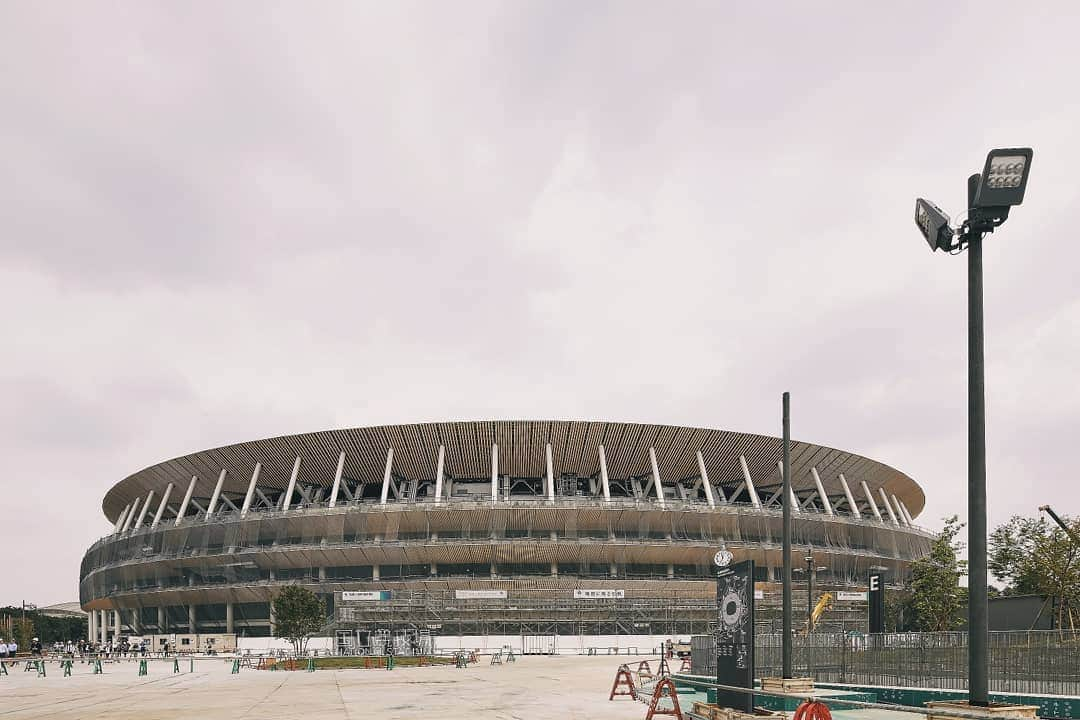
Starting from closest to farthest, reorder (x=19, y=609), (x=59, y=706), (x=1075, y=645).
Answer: (x=1075, y=645), (x=59, y=706), (x=19, y=609)

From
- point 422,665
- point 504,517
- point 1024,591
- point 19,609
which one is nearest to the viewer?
point 422,665

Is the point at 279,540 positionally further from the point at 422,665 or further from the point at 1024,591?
the point at 1024,591

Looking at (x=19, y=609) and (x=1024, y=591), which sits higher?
(x=1024, y=591)

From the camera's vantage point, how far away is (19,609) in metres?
177

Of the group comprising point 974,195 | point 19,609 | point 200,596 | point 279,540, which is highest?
point 974,195

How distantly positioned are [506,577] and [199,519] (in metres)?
28.4

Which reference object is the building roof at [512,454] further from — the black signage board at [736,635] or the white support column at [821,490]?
the black signage board at [736,635]

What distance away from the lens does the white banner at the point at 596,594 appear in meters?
72.8

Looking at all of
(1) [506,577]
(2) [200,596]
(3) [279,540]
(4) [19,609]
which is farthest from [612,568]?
(4) [19,609]

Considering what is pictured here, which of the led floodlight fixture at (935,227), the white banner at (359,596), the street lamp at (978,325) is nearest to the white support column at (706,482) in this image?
the white banner at (359,596)

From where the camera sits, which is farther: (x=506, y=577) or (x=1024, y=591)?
(x=506, y=577)

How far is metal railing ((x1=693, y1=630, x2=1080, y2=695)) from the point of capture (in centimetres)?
2305

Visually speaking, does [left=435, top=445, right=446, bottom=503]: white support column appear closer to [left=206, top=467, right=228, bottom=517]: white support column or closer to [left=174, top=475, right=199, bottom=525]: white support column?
[left=206, top=467, right=228, bottom=517]: white support column

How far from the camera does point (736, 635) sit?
54.8 ft
